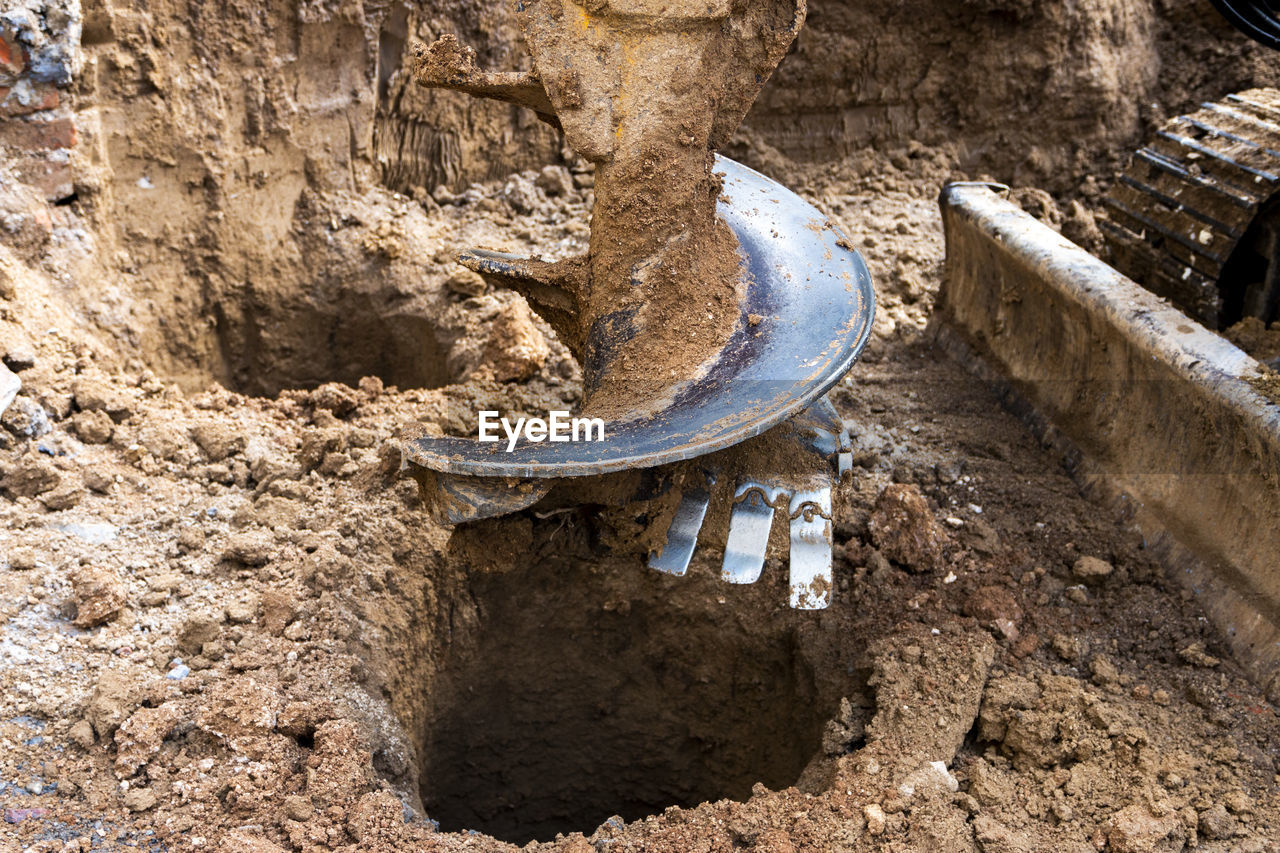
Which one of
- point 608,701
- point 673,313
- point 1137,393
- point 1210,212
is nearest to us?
point 673,313

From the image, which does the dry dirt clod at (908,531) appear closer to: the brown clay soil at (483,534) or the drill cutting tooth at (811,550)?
the brown clay soil at (483,534)

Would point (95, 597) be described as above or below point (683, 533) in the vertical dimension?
below

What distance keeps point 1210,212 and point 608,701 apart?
2.88 meters

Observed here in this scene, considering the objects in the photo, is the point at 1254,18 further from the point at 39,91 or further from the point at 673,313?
the point at 39,91

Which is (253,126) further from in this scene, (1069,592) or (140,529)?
(1069,592)

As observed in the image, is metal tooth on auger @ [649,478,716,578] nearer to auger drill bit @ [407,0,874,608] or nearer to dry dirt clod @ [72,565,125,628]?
auger drill bit @ [407,0,874,608]

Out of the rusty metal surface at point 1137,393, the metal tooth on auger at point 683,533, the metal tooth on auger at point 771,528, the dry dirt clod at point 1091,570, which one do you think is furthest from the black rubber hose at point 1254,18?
the metal tooth on auger at point 683,533

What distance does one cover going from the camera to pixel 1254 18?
13.1 feet

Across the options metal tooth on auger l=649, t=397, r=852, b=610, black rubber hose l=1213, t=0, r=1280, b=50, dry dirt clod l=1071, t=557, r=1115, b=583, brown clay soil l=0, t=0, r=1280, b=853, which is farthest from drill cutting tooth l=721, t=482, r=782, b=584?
black rubber hose l=1213, t=0, r=1280, b=50

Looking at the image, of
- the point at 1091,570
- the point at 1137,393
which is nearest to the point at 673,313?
the point at 1091,570

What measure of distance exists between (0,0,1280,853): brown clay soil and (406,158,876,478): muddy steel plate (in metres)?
0.50

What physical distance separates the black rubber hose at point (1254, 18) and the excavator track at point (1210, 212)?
38cm

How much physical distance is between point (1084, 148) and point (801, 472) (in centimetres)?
353

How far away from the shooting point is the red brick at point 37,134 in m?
3.88
